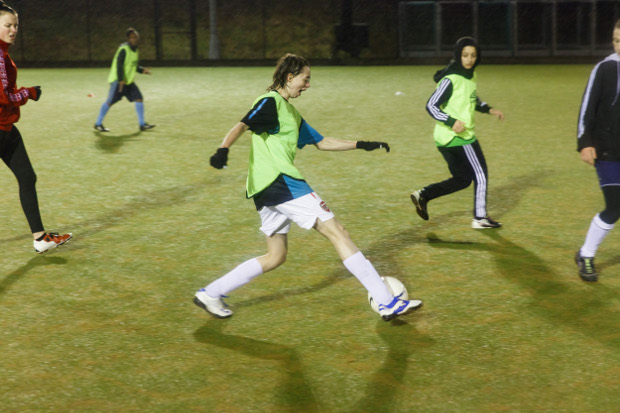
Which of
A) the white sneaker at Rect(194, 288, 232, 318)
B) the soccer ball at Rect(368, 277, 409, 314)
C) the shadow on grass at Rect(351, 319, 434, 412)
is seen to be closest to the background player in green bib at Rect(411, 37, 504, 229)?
the soccer ball at Rect(368, 277, 409, 314)

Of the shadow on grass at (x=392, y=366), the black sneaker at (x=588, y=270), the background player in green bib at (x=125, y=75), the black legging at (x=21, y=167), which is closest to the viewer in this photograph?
the shadow on grass at (x=392, y=366)

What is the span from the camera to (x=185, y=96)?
64.1 ft

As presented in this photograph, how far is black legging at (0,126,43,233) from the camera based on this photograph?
654cm

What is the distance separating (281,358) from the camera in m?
4.54

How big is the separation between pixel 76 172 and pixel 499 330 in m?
7.02

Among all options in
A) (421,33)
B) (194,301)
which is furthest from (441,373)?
(421,33)

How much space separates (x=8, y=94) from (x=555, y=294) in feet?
14.7

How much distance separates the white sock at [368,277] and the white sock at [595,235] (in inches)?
75.4

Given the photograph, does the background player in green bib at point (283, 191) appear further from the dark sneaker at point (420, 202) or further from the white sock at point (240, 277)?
the dark sneaker at point (420, 202)

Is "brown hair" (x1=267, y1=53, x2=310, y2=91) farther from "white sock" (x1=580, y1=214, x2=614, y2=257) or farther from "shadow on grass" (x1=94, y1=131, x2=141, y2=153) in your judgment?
"shadow on grass" (x1=94, y1=131, x2=141, y2=153)

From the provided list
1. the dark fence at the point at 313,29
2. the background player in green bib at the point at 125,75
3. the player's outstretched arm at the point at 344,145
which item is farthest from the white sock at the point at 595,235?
the dark fence at the point at 313,29

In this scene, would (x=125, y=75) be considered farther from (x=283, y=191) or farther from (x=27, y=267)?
(x=283, y=191)

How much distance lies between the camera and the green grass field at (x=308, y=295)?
4.13 meters

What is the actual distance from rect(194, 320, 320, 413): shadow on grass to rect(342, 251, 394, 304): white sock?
1.91 feet
